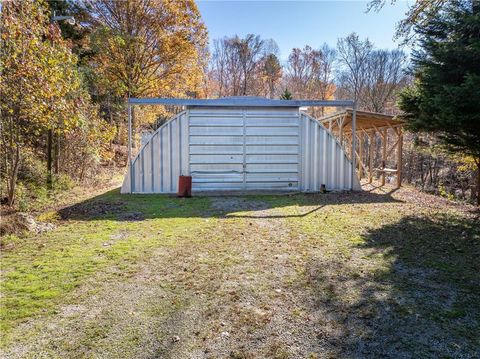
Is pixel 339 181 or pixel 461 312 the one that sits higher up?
pixel 339 181

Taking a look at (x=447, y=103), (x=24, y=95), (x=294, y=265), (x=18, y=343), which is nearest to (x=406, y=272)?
(x=294, y=265)

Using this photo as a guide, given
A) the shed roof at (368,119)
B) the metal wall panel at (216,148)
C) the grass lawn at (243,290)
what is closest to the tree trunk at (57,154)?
the metal wall panel at (216,148)

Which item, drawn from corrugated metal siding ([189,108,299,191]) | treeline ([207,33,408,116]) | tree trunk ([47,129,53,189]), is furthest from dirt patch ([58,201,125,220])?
treeline ([207,33,408,116])

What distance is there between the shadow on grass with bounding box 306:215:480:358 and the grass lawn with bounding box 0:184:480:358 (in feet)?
0.04

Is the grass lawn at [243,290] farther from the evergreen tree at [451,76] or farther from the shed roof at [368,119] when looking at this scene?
the shed roof at [368,119]

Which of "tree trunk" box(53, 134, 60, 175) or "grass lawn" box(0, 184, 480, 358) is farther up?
"tree trunk" box(53, 134, 60, 175)

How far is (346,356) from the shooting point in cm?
215

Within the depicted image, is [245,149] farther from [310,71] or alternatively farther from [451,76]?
[310,71]

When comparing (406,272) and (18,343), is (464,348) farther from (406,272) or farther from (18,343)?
(18,343)

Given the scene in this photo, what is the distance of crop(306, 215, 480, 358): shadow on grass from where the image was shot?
7.47 ft

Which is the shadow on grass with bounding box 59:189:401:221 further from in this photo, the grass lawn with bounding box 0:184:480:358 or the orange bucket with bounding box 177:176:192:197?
the grass lawn with bounding box 0:184:480:358

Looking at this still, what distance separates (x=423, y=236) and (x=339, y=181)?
508cm

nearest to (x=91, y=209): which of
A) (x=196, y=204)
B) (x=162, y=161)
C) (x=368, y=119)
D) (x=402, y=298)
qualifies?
(x=196, y=204)

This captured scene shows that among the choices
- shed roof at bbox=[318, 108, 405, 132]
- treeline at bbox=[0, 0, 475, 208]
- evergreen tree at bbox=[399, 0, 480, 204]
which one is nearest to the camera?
evergreen tree at bbox=[399, 0, 480, 204]
